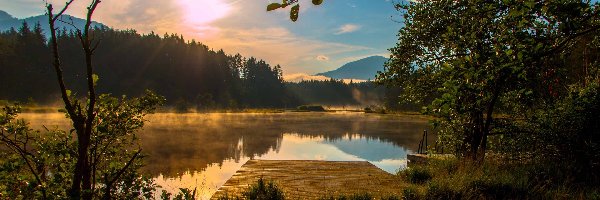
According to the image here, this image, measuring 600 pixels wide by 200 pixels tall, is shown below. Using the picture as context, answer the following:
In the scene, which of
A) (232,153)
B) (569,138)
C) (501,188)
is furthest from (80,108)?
(232,153)

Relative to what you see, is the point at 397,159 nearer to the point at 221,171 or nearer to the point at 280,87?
the point at 221,171

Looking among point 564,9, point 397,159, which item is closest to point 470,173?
point 564,9

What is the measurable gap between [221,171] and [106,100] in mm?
11593

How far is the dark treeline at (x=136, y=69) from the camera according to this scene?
338ft

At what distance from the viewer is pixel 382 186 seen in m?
10.1

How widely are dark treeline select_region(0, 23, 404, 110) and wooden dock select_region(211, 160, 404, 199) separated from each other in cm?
8334

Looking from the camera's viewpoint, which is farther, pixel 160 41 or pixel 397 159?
pixel 160 41

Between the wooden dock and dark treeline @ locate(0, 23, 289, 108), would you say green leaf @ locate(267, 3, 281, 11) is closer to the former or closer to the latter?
the wooden dock

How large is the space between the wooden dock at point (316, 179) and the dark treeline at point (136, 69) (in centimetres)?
8259

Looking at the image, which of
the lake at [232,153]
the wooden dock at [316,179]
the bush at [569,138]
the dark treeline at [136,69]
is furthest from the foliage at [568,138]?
the dark treeline at [136,69]

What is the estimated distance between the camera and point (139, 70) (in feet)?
410

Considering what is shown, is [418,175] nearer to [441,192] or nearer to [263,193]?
[441,192]

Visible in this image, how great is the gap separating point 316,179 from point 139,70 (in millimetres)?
123977

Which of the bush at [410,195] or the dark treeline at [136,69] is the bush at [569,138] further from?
the dark treeline at [136,69]
